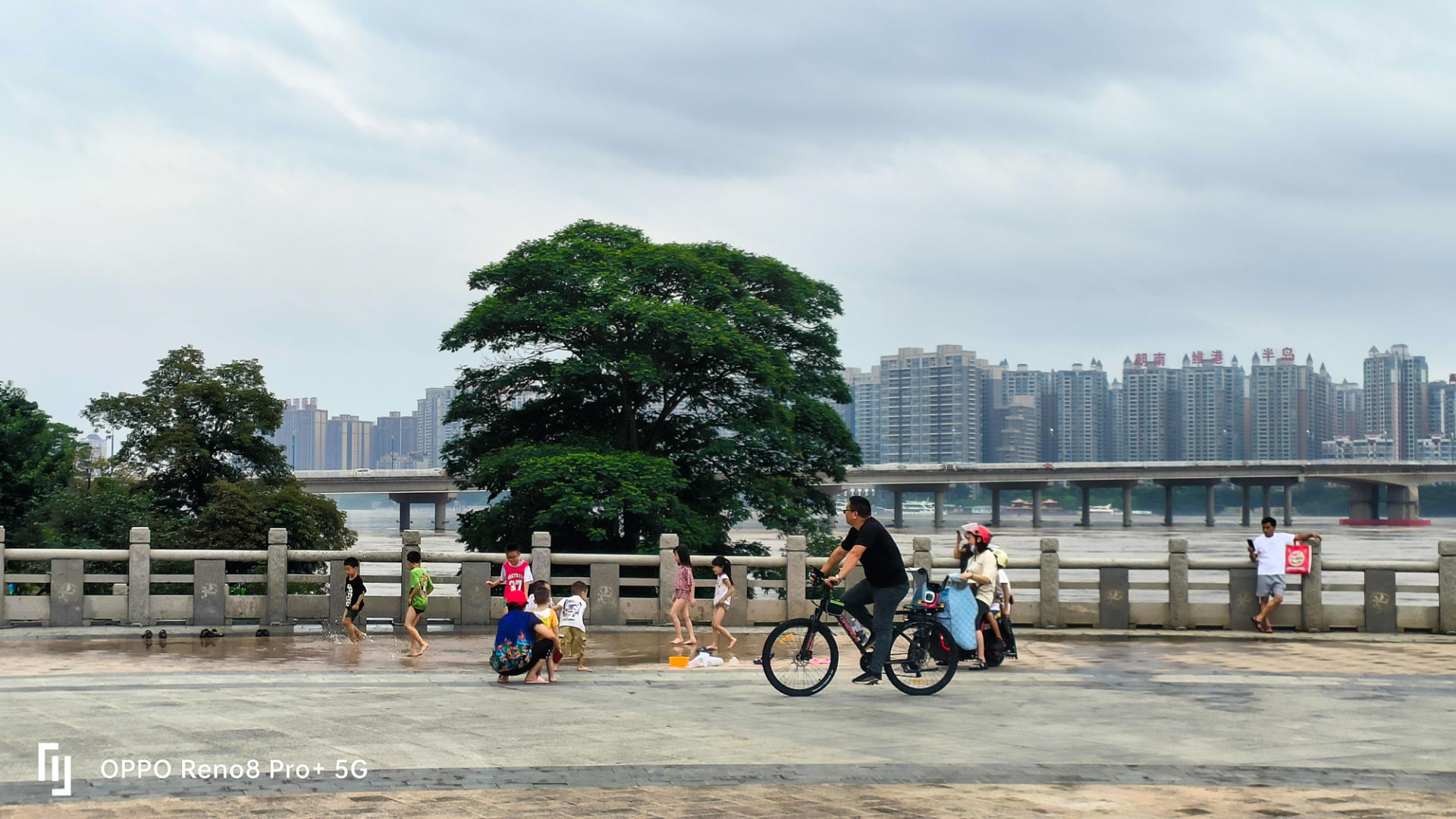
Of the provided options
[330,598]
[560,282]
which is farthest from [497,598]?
[560,282]

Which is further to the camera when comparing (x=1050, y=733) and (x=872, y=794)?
(x=1050, y=733)

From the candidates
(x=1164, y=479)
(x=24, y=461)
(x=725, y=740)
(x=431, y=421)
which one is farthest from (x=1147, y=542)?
(x=431, y=421)

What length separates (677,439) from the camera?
113 feet

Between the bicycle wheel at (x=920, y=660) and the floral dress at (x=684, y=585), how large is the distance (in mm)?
5496

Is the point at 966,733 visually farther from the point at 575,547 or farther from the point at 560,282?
the point at 560,282

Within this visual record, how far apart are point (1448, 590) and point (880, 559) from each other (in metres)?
11.6

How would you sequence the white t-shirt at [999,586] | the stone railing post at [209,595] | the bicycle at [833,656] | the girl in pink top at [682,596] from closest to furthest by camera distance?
the bicycle at [833,656] → the white t-shirt at [999,586] → the girl in pink top at [682,596] → the stone railing post at [209,595]

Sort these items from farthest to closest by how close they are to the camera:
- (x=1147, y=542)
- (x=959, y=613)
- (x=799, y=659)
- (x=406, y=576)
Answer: (x=1147, y=542)
(x=406, y=576)
(x=959, y=613)
(x=799, y=659)

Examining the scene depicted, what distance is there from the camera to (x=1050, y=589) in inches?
753

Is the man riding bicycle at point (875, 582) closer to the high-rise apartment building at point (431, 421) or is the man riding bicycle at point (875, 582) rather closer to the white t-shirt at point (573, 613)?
the white t-shirt at point (573, 613)

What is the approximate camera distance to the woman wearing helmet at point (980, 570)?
1420cm

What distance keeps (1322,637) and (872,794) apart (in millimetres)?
13097

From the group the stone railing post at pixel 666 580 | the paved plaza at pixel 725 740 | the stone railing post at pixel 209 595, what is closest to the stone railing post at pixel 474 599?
the stone railing post at pixel 666 580

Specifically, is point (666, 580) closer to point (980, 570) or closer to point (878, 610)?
point (980, 570)
